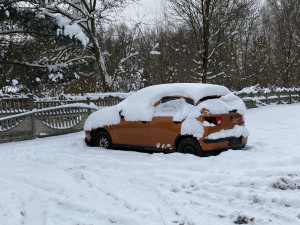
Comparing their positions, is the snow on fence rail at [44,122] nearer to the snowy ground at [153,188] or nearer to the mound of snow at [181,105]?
the snowy ground at [153,188]

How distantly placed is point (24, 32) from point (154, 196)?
11.3m

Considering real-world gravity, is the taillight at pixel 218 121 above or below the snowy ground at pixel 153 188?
above

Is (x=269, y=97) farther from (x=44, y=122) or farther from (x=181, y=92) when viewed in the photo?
(x=181, y=92)

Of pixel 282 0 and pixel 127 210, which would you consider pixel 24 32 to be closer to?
pixel 127 210

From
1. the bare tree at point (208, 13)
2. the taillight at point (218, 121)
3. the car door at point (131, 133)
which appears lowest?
the car door at point (131, 133)

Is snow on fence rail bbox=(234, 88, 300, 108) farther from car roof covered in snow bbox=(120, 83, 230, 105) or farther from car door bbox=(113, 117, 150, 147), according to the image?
car door bbox=(113, 117, 150, 147)

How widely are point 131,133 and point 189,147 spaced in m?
1.75

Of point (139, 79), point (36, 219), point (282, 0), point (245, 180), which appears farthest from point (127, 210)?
point (282, 0)

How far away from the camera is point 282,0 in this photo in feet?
108

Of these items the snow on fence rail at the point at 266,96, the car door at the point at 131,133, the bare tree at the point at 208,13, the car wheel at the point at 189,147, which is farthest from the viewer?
the snow on fence rail at the point at 266,96

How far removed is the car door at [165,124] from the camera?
715 cm

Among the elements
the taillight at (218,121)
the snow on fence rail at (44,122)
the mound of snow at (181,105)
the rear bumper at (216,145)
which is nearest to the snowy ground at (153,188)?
the rear bumper at (216,145)

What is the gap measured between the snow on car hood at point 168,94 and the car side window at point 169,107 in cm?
13

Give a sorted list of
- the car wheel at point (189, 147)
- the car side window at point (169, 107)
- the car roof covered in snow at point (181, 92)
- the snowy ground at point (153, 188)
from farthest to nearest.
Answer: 1. the car side window at point (169, 107)
2. the car roof covered in snow at point (181, 92)
3. the car wheel at point (189, 147)
4. the snowy ground at point (153, 188)
